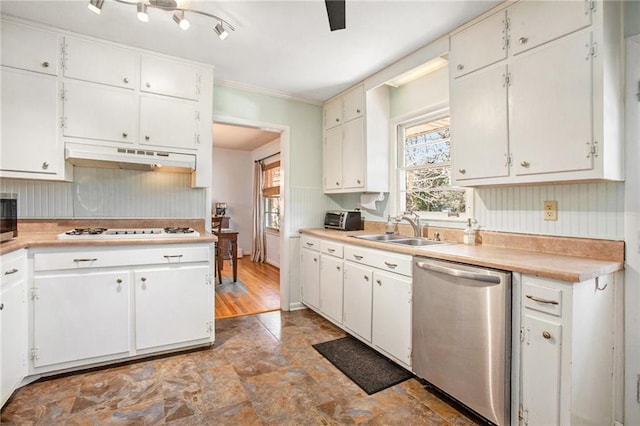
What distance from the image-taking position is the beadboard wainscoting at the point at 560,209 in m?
1.74

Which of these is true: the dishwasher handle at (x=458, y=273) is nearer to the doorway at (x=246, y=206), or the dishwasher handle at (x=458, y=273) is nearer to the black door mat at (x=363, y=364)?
the black door mat at (x=363, y=364)

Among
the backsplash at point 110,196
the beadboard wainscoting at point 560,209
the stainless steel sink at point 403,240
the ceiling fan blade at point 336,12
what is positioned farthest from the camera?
the stainless steel sink at point 403,240

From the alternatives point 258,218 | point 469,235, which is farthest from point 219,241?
point 469,235

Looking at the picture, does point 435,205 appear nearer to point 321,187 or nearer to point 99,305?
point 321,187

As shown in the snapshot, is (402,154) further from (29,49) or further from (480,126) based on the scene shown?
(29,49)

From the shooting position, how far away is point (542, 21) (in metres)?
1.79

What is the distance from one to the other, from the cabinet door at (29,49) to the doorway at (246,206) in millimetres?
2579

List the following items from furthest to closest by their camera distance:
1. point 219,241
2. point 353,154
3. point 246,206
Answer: point 246,206 < point 219,241 < point 353,154

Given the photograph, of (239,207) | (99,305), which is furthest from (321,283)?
(239,207)

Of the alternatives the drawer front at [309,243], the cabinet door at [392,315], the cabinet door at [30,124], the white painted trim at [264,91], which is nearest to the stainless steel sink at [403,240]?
the cabinet door at [392,315]

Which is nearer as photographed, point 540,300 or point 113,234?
point 540,300

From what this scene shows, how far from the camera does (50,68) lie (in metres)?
2.38

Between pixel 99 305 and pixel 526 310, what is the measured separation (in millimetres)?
2709

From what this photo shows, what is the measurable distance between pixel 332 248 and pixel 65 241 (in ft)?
6.93
